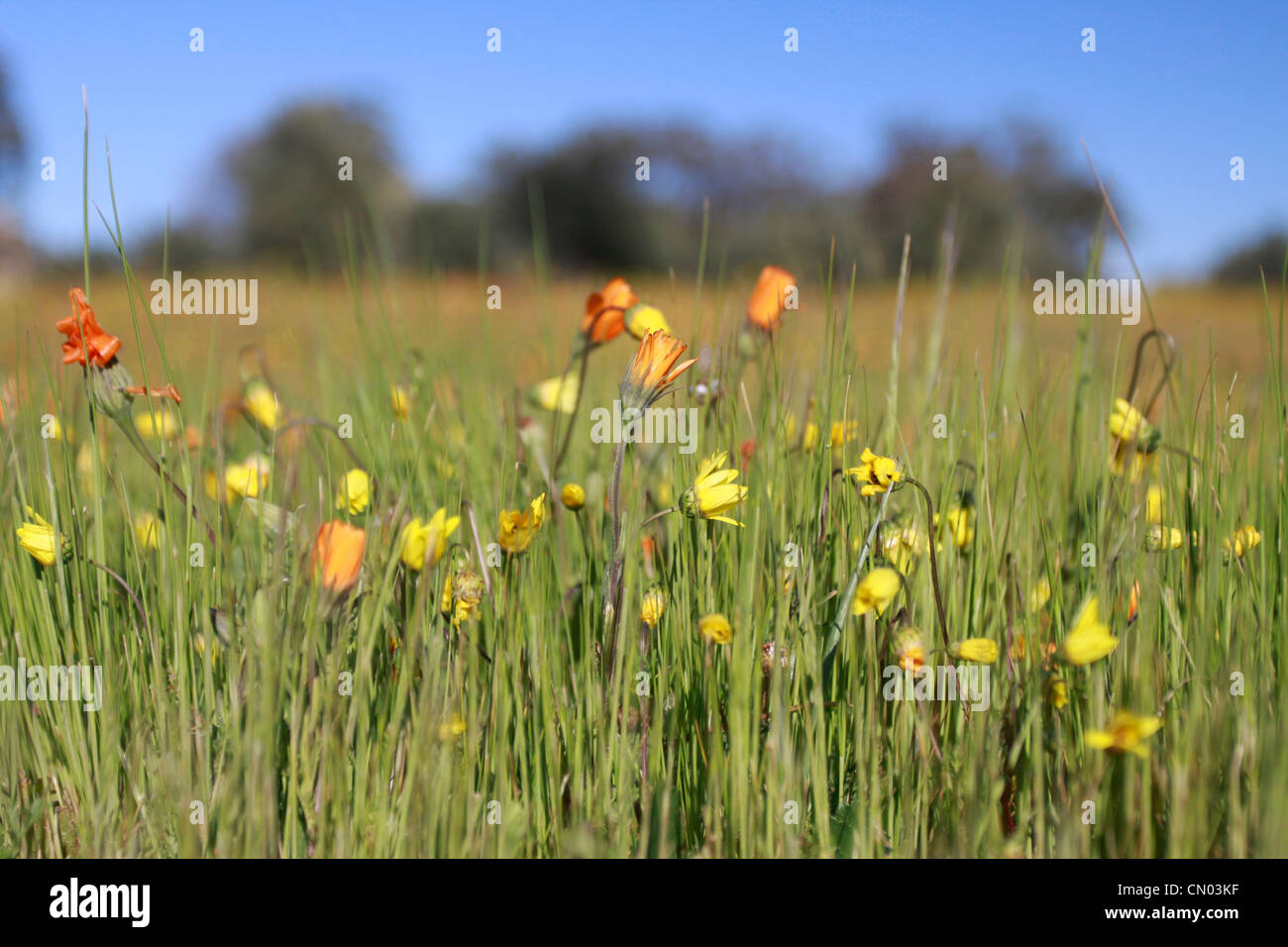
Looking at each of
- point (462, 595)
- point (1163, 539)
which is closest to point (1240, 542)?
point (1163, 539)

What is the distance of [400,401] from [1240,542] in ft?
3.31

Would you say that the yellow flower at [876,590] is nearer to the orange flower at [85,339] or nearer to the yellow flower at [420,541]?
the yellow flower at [420,541]

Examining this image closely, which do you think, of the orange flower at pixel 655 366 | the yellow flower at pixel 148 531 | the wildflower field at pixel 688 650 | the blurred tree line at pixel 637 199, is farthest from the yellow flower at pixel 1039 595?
the blurred tree line at pixel 637 199

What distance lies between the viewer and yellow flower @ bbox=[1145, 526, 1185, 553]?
89 cm

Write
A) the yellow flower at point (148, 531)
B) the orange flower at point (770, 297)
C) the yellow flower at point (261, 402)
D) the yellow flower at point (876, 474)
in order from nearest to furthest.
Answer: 1. the yellow flower at point (876, 474)
2. the yellow flower at point (148, 531)
3. the orange flower at point (770, 297)
4. the yellow flower at point (261, 402)

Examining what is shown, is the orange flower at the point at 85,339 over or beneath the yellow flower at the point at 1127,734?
over

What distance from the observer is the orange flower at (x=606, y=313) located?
1113 millimetres

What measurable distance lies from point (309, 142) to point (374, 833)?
2705 cm

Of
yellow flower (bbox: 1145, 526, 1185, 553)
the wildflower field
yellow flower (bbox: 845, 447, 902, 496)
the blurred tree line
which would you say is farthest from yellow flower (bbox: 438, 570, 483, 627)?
the blurred tree line

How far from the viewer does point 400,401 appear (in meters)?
1.14

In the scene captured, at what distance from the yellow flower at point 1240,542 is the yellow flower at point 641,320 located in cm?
64

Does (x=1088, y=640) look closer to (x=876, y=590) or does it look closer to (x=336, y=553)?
(x=876, y=590)

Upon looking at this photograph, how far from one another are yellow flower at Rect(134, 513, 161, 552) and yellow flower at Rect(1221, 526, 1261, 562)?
111cm

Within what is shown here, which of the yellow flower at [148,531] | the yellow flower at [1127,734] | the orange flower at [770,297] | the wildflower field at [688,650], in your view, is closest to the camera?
the yellow flower at [1127,734]
